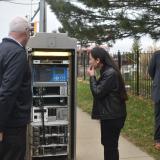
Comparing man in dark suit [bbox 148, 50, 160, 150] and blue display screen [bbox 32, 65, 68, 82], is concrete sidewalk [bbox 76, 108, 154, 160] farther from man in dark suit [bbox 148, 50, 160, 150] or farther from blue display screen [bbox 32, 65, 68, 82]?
blue display screen [bbox 32, 65, 68, 82]

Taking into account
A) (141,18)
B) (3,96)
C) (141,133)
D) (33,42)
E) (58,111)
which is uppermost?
(141,18)

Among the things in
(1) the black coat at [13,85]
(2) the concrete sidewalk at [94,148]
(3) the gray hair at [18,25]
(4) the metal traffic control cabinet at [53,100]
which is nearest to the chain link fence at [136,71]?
(2) the concrete sidewalk at [94,148]

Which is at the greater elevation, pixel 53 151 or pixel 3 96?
pixel 3 96

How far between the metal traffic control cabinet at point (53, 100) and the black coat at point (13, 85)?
1965 mm

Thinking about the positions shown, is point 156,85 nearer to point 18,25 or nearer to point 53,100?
point 53,100

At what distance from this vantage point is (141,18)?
47.4 feet

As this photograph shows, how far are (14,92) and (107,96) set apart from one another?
183cm

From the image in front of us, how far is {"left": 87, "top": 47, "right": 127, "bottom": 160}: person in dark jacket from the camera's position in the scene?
229 inches

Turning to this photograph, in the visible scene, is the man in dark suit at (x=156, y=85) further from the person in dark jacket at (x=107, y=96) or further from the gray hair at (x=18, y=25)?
the gray hair at (x=18, y=25)

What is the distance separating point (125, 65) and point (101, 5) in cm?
608

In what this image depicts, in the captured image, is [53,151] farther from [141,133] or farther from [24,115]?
[141,133]

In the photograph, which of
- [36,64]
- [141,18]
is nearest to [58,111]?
[36,64]

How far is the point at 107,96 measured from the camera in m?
5.86

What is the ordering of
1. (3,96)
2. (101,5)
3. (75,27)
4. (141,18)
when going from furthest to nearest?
(75,27), (101,5), (141,18), (3,96)
